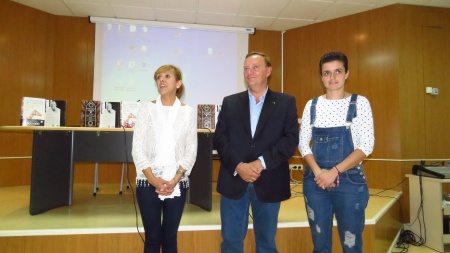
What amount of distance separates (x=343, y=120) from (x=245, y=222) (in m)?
0.79

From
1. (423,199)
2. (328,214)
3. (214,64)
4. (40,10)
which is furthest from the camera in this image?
(214,64)

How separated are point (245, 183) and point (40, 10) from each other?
16.3 ft

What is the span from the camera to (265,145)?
1658 millimetres

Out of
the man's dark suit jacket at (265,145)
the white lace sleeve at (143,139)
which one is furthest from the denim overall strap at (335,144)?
the white lace sleeve at (143,139)

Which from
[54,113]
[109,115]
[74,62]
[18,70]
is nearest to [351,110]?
[109,115]

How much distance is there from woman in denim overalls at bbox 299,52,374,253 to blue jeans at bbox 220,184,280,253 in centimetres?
22

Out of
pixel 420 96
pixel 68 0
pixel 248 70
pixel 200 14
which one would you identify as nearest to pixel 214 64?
pixel 200 14

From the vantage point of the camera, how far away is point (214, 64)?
533 cm

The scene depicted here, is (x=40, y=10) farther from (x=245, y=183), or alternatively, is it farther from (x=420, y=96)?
(x=420, y=96)

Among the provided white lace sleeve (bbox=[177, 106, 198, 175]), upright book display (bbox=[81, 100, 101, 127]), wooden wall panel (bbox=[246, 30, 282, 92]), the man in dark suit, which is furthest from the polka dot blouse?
wooden wall panel (bbox=[246, 30, 282, 92])

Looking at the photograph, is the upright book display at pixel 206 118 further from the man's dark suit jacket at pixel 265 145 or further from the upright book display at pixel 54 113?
the upright book display at pixel 54 113

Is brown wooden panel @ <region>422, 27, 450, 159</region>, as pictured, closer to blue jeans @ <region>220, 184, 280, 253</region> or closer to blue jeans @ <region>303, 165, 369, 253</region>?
blue jeans @ <region>303, 165, 369, 253</region>

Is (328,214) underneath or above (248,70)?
underneath

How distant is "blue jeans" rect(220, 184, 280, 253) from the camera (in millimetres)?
1613
